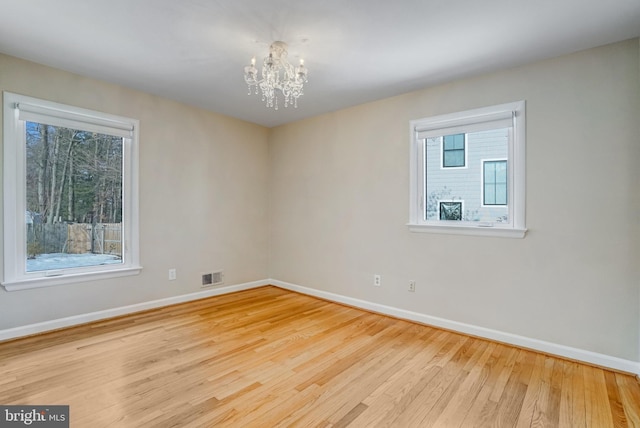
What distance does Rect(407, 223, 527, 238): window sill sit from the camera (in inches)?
112

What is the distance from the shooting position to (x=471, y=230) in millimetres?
3086

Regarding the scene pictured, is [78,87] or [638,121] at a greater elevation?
[78,87]

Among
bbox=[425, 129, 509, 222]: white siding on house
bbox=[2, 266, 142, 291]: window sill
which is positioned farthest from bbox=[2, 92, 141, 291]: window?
bbox=[425, 129, 509, 222]: white siding on house

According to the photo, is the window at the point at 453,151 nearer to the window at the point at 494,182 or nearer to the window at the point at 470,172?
the window at the point at 470,172

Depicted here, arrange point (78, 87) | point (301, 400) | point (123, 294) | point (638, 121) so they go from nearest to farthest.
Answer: point (301, 400) < point (638, 121) < point (78, 87) < point (123, 294)

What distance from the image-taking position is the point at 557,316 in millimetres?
2645

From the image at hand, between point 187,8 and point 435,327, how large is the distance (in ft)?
11.4

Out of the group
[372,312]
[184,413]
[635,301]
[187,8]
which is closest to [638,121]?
[635,301]

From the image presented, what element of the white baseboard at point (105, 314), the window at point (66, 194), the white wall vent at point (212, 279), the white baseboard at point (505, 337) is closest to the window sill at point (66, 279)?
the window at point (66, 194)

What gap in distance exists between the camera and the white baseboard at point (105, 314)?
2.85 meters

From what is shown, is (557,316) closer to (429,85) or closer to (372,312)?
(372,312)

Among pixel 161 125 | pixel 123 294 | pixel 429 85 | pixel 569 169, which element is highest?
pixel 429 85

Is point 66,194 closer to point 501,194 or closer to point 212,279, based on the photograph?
point 212,279
